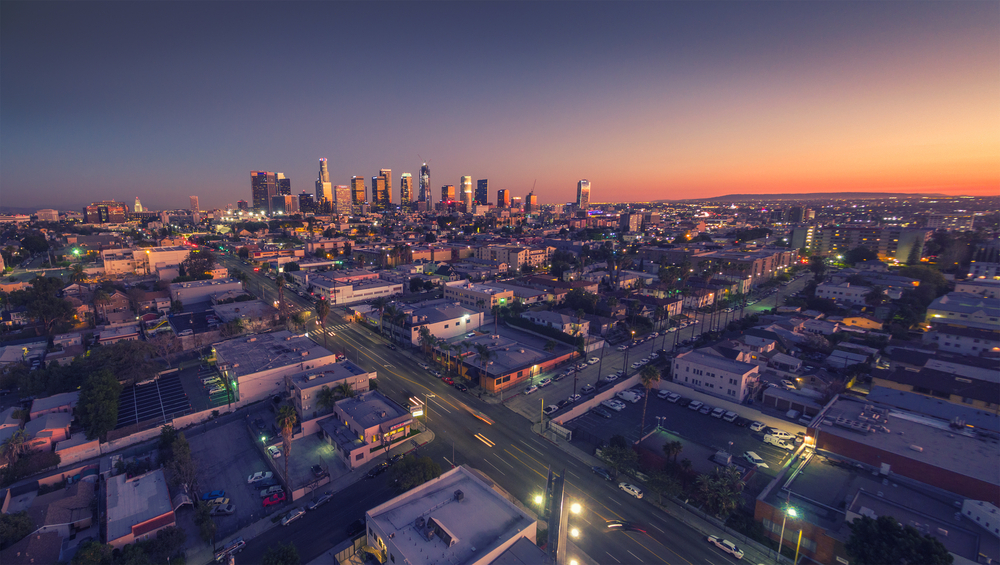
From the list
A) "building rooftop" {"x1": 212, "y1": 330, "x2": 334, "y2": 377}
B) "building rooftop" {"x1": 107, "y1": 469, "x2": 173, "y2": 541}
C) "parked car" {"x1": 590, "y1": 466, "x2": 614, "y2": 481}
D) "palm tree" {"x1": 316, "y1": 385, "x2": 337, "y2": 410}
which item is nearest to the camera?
"building rooftop" {"x1": 107, "y1": 469, "x2": 173, "y2": 541}

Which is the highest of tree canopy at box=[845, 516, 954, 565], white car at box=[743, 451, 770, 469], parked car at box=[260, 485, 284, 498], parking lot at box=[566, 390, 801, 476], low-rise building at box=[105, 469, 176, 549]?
tree canopy at box=[845, 516, 954, 565]

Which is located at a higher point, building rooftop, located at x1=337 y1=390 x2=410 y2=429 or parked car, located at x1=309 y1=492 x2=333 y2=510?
building rooftop, located at x1=337 y1=390 x2=410 y2=429

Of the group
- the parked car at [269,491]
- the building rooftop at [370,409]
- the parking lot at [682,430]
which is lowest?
the parked car at [269,491]

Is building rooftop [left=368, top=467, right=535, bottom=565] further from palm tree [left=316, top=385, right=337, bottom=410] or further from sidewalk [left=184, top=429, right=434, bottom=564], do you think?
palm tree [left=316, top=385, right=337, bottom=410]

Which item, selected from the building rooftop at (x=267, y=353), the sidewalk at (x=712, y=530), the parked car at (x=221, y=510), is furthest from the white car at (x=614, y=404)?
the parked car at (x=221, y=510)

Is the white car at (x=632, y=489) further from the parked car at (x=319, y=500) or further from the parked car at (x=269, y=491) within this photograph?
the parked car at (x=269, y=491)

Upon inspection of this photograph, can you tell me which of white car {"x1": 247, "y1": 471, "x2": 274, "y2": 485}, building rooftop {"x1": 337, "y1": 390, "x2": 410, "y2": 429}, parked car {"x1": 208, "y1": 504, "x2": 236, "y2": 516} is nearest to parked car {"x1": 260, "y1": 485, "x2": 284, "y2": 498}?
white car {"x1": 247, "y1": 471, "x2": 274, "y2": 485}

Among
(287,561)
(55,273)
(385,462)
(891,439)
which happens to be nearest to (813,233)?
(891,439)
